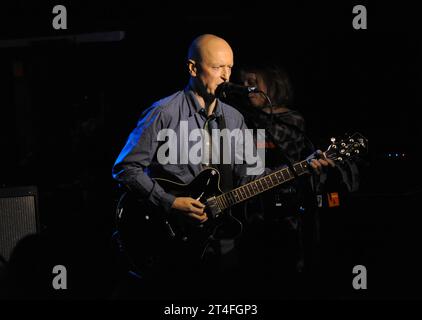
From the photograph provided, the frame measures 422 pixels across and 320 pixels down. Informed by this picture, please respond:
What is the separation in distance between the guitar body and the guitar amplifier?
856 mm

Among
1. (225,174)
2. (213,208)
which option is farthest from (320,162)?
(213,208)

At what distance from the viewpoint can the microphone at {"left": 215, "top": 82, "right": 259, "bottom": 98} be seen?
2.75 metres

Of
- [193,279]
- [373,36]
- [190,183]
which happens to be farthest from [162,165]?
[373,36]

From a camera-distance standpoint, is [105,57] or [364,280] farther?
[105,57]

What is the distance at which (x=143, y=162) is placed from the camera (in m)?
3.04

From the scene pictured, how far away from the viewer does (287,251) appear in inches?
144

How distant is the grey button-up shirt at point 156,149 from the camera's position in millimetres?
2994

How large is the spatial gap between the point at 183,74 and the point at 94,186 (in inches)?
48.0

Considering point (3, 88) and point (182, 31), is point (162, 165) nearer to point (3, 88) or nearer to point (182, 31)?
point (182, 31)

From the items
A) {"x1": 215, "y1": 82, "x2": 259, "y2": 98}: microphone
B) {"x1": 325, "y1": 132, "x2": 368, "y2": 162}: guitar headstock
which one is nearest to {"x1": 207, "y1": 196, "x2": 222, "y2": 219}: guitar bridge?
{"x1": 215, "y1": 82, "x2": 259, "y2": 98}: microphone

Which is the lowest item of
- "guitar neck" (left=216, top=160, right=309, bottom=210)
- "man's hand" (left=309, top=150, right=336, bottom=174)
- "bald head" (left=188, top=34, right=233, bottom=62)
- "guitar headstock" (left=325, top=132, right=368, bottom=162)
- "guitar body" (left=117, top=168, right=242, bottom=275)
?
"guitar body" (left=117, top=168, right=242, bottom=275)

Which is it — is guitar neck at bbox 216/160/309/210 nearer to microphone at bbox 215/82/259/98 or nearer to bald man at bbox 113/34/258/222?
bald man at bbox 113/34/258/222

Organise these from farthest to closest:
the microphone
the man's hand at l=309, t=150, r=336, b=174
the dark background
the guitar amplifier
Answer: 1. the dark background
2. the guitar amplifier
3. the man's hand at l=309, t=150, r=336, b=174
4. the microphone

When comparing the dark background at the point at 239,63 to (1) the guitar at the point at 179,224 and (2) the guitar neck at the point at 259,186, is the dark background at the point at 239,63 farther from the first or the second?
(2) the guitar neck at the point at 259,186
